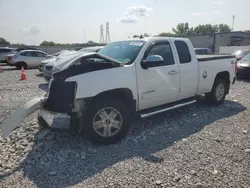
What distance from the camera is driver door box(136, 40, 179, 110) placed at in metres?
4.62

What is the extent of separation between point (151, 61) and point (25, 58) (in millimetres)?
16956

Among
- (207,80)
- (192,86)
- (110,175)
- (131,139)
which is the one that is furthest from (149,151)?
(207,80)

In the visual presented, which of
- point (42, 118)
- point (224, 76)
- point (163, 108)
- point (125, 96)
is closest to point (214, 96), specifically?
point (224, 76)

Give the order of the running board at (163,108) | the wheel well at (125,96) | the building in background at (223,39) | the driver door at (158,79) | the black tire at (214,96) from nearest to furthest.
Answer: the wheel well at (125,96)
the driver door at (158,79)
the running board at (163,108)
the black tire at (214,96)
the building in background at (223,39)

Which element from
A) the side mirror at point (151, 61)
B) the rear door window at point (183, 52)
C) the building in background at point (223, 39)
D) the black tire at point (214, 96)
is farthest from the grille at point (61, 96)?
the building in background at point (223, 39)

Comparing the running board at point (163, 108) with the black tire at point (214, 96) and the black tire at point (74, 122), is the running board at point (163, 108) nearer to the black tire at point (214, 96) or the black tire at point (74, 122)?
the black tire at point (214, 96)

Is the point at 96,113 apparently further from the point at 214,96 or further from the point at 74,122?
the point at 214,96

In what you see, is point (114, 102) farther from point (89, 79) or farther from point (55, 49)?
point (55, 49)

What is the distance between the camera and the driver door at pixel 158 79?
15.2ft

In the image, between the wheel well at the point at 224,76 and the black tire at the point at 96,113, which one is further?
the wheel well at the point at 224,76

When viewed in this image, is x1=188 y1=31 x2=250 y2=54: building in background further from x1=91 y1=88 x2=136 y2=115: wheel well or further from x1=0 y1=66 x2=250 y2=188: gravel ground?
x1=91 y1=88 x2=136 y2=115: wheel well

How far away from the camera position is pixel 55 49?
38.2 meters

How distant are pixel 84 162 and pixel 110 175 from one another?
58 cm

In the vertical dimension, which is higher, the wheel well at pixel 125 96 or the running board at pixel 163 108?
the wheel well at pixel 125 96
